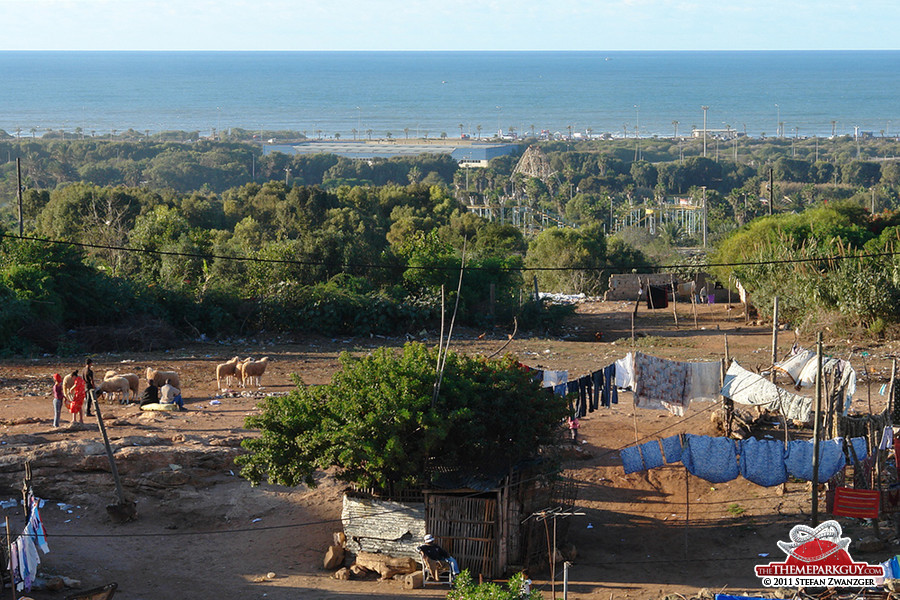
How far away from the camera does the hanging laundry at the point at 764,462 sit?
12.0 metres

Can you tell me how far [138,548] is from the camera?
38.8 ft

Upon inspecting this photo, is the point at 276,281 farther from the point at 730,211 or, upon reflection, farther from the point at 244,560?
the point at 730,211

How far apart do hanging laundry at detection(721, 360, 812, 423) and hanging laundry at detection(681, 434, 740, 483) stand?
175 centimetres

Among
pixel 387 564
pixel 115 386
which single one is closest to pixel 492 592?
pixel 387 564

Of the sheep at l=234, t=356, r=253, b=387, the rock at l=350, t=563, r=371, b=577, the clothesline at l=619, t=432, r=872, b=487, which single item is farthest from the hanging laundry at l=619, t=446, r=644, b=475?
the sheep at l=234, t=356, r=253, b=387

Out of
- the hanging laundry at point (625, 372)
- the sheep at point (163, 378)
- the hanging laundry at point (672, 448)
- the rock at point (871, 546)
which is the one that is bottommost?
the rock at point (871, 546)

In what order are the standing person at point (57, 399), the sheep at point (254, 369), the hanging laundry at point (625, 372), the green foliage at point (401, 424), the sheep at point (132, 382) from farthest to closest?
the sheep at point (254, 369) → the sheep at point (132, 382) → the hanging laundry at point (625, 372) → the standing person at point (57, 399) → the green foliage at point (401, 424)

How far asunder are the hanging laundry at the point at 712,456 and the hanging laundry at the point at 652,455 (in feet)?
1.20

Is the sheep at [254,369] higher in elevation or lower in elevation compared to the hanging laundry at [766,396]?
lower

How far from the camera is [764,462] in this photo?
12047 mm

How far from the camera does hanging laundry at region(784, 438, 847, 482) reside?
11.8 metres

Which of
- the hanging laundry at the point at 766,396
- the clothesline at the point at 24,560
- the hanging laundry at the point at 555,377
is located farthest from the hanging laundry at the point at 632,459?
the clothesline at the point at 24,560

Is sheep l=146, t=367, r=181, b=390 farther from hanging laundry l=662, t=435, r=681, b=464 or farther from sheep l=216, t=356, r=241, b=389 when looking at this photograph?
hanging laundry l=662, t=435, r=681, b=464

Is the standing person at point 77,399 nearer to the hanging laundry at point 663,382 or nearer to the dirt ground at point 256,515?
the dirt ground at point 256,515
